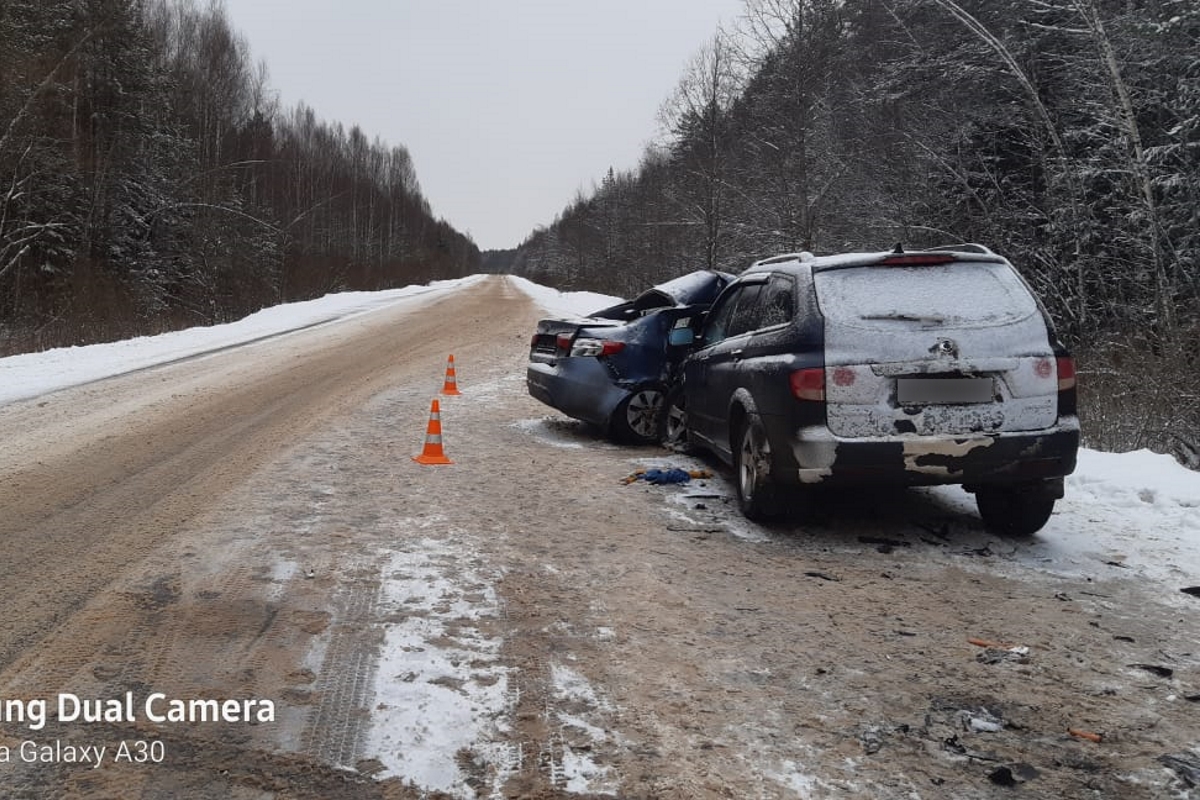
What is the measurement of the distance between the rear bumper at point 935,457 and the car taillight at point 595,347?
3.40 metres

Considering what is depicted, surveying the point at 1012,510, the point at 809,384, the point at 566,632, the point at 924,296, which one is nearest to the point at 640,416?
the point at 809,384

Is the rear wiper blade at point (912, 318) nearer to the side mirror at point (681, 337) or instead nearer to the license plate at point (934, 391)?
the license plate at point (934, 391)

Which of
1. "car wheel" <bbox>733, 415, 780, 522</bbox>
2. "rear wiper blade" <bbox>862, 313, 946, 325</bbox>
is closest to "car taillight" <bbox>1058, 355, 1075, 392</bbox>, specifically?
"rear wiper blade" <bbox>862, 313, 946, 325</bbox>

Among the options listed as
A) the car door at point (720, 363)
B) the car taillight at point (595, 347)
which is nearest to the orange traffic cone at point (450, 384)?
the car taillight at point (595, 347)

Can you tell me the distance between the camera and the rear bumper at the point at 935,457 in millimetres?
4559

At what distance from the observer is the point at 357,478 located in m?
6.15

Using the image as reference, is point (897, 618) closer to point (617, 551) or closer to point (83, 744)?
point (617, 551)

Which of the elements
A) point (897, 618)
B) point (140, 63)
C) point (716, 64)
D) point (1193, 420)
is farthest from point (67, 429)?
point (140, 63)

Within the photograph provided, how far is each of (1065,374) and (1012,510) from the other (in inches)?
36.6

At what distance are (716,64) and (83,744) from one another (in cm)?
2698

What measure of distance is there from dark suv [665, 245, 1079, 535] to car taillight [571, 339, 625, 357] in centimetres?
288

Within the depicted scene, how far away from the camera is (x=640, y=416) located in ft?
26.1

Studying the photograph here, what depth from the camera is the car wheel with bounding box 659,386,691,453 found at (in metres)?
7.67

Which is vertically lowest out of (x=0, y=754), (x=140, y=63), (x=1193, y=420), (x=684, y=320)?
(x=0, y=754)
